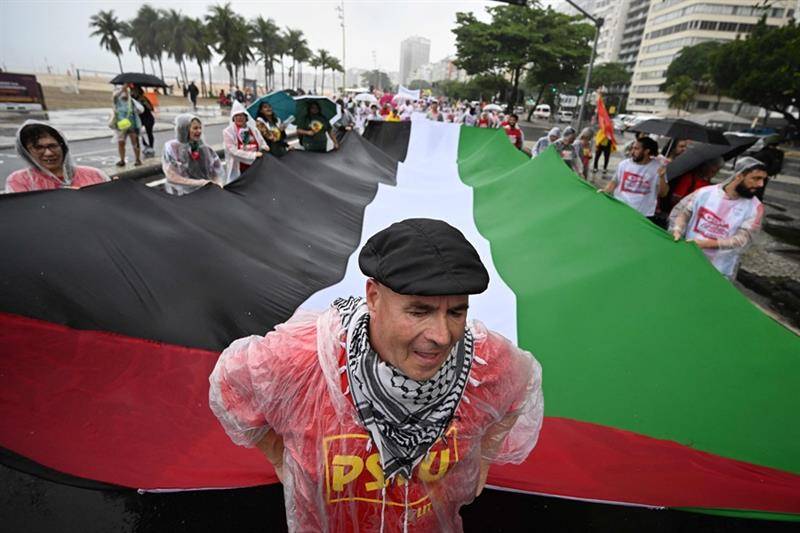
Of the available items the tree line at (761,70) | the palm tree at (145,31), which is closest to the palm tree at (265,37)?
the palm tree at (145,31)

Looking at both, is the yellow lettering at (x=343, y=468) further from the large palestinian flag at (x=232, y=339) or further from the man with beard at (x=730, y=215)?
the man with beard at (x=730, y=215)

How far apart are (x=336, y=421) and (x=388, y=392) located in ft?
0.71

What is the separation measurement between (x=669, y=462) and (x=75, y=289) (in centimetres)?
302

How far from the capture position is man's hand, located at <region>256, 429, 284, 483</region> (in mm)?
1434

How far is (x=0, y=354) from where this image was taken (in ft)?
6.33

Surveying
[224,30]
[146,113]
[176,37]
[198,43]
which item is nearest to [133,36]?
[176,37]

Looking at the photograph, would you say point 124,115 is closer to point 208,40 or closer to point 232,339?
point 232,339

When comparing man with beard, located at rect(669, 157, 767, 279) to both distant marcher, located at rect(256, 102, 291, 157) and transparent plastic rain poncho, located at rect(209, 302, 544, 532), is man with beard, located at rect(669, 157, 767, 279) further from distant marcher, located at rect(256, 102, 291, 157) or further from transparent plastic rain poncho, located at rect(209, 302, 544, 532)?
distant marcher, located at rect(256, 102, 291, 157)

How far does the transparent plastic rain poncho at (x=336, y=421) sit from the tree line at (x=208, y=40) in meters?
56.4

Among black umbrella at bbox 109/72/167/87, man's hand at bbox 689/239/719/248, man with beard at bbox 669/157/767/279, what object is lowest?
man's hand at bbox 689/239/719/248

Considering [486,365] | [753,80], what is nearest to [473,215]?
[486,365]

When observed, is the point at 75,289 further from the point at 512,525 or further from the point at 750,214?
the point at 750,214

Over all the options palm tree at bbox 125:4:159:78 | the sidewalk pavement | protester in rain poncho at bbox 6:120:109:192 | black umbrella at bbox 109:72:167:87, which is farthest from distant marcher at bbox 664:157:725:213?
palm tree at bbox 125:4:159:78

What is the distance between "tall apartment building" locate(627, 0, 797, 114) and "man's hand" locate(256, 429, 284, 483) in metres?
81.7
